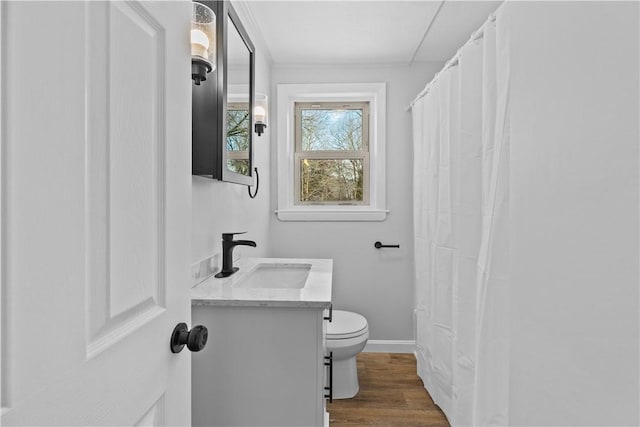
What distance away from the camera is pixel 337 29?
7.57 feet

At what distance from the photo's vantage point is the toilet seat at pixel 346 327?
6.79 feet

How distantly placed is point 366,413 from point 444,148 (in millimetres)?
1561

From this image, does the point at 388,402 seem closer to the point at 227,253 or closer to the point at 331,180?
the point at 227,253

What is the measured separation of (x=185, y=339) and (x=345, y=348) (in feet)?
4.99

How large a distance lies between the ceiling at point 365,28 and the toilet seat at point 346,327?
1.84 metres

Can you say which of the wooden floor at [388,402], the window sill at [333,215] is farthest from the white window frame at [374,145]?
the wooden floor at [388,402]

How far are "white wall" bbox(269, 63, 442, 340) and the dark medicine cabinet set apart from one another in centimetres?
113

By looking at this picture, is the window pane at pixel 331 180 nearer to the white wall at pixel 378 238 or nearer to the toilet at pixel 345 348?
the white wall at pixel 378 238

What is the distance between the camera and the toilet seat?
2.07m

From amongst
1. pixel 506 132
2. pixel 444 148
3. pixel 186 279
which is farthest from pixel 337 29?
pixel 186 279

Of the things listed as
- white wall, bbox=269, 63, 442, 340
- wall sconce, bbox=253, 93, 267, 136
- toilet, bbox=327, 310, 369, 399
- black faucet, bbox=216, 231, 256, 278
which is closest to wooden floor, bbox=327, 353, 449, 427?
toilet, bbox=327, 310, 369, 399

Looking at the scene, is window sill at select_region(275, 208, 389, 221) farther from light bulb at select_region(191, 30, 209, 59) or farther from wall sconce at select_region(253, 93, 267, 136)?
light bulb at select_region(191, 30, 209, 59)

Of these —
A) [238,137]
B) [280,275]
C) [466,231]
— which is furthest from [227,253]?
[466,231]

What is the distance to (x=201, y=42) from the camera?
1.06 m
